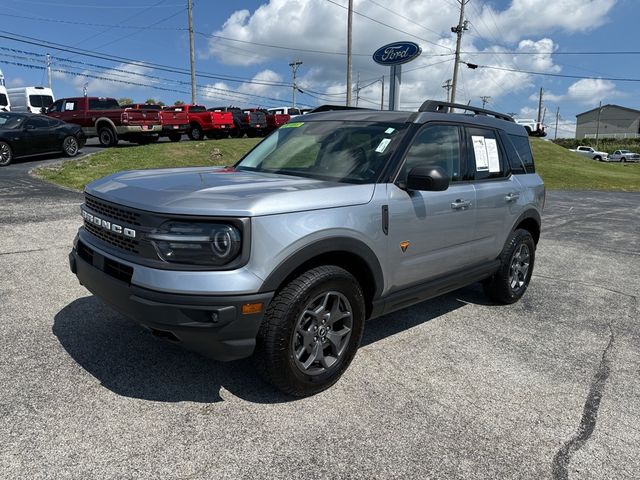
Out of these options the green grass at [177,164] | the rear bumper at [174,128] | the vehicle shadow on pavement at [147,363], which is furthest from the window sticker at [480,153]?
the rear bumper at [174,128]

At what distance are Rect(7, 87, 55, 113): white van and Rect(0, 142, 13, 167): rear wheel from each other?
583 inches

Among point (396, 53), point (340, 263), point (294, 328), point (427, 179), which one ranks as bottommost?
point (294, 328)

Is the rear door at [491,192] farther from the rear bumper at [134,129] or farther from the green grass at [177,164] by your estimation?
the rear bumper at [134,129]

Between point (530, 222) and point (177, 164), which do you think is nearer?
point (530, 222)

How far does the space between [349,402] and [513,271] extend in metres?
2.75

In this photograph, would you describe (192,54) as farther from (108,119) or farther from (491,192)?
(491,192)

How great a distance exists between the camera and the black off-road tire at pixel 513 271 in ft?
15.9

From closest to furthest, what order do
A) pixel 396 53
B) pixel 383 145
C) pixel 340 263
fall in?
1. pixel 340 263
2. pixel 383 145
3. pixel 396 53

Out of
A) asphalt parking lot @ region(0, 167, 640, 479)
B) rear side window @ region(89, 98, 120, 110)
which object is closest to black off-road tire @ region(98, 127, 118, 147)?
rear side window @ region(89, 98, 120, 110)

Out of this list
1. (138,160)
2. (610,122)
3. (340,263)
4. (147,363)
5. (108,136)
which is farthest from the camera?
(610,122)

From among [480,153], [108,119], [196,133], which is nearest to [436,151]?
[480,153]

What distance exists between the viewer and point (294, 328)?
2.90 metres

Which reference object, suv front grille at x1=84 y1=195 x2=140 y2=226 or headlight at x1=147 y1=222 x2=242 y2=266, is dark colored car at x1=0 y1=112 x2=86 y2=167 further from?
headlight at x1=147 y1=222 x2=242 y2=266

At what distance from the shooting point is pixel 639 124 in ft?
326
